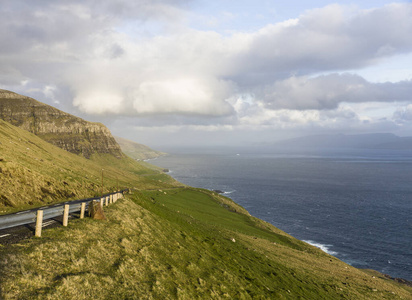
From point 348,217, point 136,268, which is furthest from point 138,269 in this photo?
point 348,217

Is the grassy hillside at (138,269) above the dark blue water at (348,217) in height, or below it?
above

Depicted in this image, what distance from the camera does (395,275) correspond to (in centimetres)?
6719

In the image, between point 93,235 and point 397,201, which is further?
point 397,201

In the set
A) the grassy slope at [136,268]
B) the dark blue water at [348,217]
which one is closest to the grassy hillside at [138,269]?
the grassy slope at [136,268]

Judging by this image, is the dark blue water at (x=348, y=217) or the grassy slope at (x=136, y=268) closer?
the grassy slope at (x=136, y=268)

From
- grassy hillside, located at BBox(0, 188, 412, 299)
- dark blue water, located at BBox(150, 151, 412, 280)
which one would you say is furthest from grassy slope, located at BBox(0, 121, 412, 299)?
dark blue water, located at BBox(150, 151, 412, 280)

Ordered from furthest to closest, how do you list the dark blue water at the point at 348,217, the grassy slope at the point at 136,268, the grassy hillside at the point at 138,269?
the dark blue water at the point at 348,217 → the grassy slope at the point at 136,268 → the grassy hillside at the point at 138,269

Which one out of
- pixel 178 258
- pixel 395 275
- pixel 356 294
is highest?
pixel 178 258

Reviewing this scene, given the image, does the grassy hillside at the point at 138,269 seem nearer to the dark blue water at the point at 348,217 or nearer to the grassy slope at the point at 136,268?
the grassy slope at the point at 136,268

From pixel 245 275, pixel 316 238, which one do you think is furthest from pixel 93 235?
pixel 316 238

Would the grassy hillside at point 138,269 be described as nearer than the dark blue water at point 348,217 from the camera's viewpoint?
Yes

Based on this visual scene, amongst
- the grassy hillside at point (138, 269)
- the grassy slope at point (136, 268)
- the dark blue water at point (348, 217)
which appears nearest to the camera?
the grassy hillside at point (138, 269)

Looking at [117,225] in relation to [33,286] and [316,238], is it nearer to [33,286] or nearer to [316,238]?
[33,286]

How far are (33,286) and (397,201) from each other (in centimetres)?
18353
